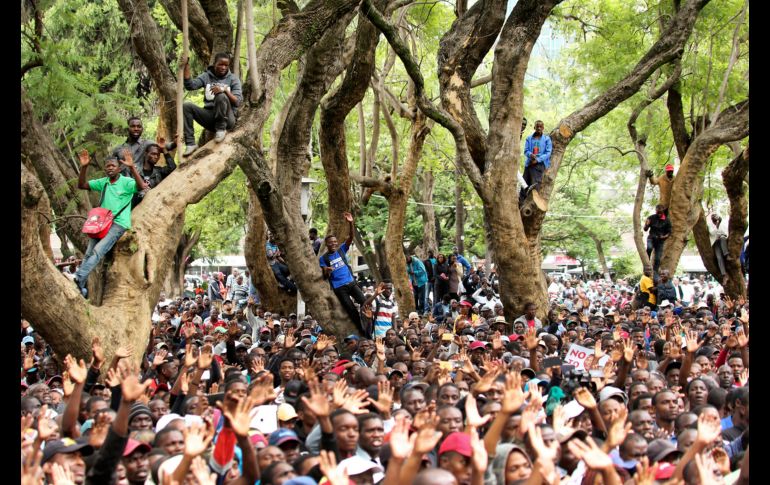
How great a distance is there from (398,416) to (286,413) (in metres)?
Result: 1.70

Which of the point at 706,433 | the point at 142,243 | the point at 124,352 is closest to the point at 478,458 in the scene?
the point at 706,433

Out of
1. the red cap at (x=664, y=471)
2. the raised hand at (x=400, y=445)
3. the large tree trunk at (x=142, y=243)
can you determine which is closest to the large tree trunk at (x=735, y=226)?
the large tree trunk at (x=142, y=243)

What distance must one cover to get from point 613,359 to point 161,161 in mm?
7441

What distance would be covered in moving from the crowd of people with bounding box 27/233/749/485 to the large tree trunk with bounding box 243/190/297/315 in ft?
15.9

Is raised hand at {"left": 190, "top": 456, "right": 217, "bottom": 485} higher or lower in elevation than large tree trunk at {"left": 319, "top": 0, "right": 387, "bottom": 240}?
lower

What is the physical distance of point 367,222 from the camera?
108 ft

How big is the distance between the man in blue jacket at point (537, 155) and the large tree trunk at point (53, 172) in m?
6.90

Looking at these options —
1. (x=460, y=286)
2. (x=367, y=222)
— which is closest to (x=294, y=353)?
(x=460, y=286)

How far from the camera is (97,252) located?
871 centimetres

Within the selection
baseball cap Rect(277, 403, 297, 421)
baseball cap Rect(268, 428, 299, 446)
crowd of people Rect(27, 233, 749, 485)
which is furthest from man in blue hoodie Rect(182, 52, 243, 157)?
baseball cap Rect(268, 428, 299, 446)

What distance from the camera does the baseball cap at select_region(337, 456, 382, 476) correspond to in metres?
5.18

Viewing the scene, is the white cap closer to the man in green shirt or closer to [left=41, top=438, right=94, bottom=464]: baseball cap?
[left=41, top=438, right=94, bottom=464]: baseball cap

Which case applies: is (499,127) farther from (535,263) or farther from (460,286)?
(460,286)

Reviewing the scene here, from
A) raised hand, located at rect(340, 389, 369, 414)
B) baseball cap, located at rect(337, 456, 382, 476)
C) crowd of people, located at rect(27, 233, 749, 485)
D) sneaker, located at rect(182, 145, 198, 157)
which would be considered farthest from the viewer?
sneaker, located at rect(182, 145, 198, 157)
